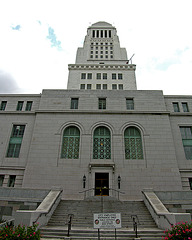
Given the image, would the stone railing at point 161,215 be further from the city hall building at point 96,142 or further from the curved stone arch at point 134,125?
the curved stone arch at point 134,125

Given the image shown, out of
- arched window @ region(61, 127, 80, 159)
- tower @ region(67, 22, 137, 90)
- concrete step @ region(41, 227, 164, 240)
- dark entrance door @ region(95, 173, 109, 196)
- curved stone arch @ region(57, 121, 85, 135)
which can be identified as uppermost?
tower @ region(67, 22, 137, 90)

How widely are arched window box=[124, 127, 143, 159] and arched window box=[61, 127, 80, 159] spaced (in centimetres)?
630

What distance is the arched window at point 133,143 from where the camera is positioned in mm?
20250

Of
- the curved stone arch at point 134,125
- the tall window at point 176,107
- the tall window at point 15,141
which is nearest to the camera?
the tall window at point 15,141

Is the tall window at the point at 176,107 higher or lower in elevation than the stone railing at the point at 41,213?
higher

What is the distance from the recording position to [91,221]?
12.4 metres

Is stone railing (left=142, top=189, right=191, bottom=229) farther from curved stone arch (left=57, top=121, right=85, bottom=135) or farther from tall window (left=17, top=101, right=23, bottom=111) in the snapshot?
tall window (left=17, top=101, right=23, bottom=111)

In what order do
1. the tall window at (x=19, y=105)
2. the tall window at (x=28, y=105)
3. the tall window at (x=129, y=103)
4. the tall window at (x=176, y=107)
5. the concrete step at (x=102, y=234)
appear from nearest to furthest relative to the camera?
the concrete step at (x=102, y=234) < the tall window at (x=129, y=103) < the tall window at (x=176, y=107) < the tall window at (x=28, y=105) < the tall window at (x=19, y=105)

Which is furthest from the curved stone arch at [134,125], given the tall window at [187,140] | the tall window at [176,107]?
the tall window at [176,107]

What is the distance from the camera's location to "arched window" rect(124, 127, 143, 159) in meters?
20.2

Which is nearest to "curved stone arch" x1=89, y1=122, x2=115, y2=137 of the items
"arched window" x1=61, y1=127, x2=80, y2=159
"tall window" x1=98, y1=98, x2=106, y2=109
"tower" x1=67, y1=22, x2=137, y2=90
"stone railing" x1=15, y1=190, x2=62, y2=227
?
"arched window" x1=61, y1=127, x2=80, y2=159

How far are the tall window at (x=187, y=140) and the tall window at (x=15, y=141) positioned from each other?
71.0 ft

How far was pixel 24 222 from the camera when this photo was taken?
10.5 metres

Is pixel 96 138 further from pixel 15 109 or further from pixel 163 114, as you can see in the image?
pixel 15 109
